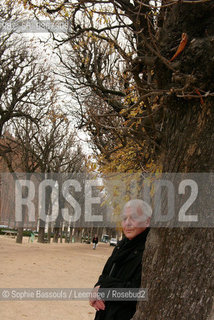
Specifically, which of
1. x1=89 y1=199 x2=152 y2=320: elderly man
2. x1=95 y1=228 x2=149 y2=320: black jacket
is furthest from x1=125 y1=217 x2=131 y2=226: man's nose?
x1=95 y1=228 x2=149 y2=320: black jacket

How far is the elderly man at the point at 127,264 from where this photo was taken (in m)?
3.08

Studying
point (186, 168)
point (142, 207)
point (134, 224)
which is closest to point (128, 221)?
point (134, 224)

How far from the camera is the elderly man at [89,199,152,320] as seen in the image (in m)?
3.08

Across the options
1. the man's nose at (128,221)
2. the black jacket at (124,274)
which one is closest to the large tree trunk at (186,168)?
the black jacket at (124,274)

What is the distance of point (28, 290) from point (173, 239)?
24.0ft

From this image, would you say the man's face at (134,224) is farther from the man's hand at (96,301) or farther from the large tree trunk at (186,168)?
the man's hand at (96,301)

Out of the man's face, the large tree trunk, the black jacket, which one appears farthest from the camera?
the man's face

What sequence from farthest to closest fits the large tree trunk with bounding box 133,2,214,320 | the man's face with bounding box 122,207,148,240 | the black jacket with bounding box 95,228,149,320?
the man's face with bounding box 122,207,148,240 → the black jacket with bounding box 95,228,149,320 → the large tree trunk with bounding box 133,2,214,320

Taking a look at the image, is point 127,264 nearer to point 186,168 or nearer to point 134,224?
point 134,224

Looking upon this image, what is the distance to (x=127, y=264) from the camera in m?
3.19

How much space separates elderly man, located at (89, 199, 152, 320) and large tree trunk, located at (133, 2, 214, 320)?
0.09m

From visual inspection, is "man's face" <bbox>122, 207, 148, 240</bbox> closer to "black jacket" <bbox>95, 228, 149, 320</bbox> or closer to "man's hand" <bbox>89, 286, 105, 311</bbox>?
"black jacket" <bbox>95, 228, 149, 320</bbox>

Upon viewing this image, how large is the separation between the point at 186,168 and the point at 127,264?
2.93 feet

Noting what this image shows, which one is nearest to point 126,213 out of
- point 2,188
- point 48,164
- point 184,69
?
point 184,69
